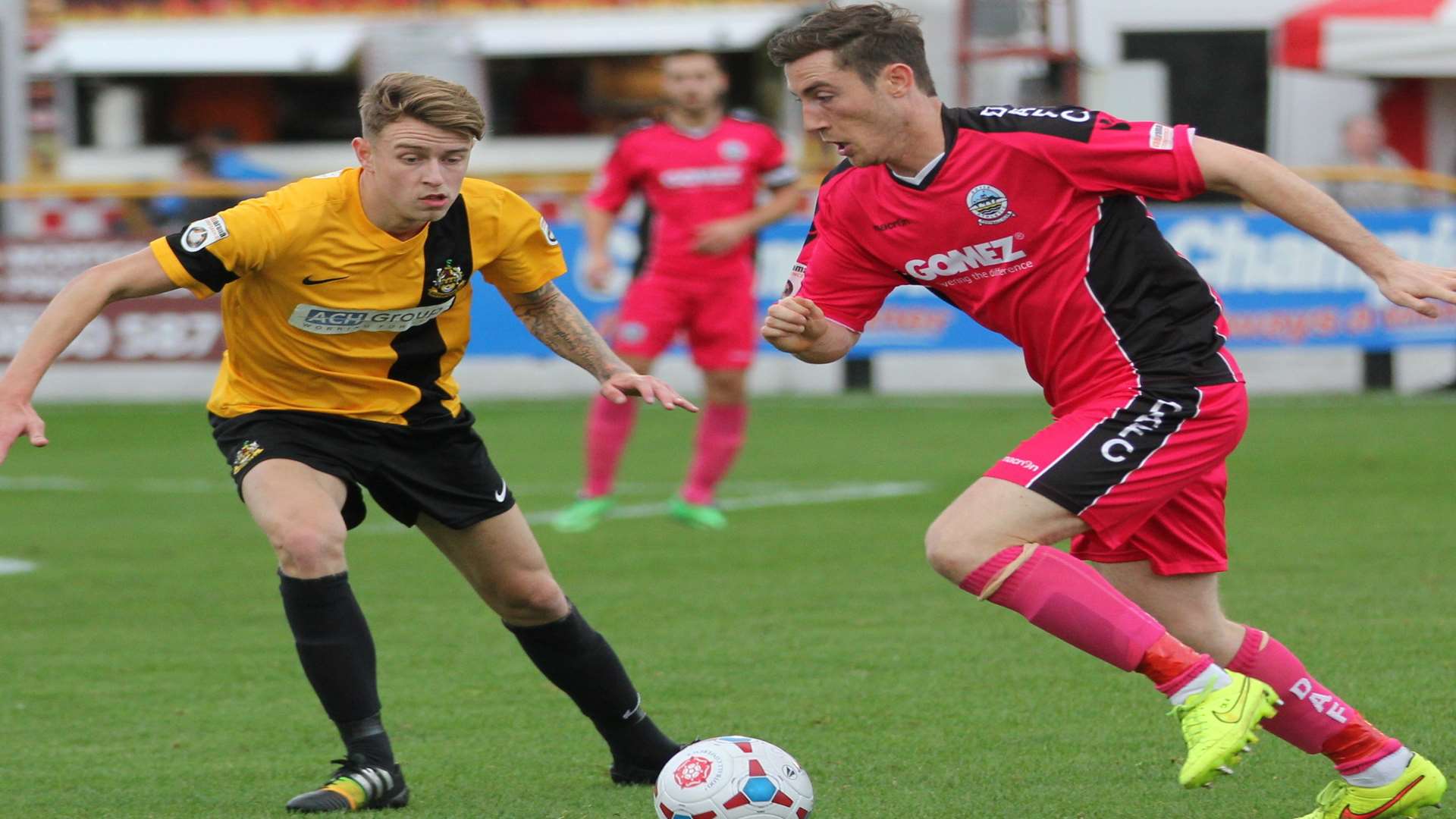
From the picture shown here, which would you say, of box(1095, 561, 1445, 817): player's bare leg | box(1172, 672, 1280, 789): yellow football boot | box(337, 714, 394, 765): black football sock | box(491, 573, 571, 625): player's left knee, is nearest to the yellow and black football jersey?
box(491, 573, 571, 625): player's left knee

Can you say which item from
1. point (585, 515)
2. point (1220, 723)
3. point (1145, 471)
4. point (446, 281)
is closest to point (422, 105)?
point (446, 281)

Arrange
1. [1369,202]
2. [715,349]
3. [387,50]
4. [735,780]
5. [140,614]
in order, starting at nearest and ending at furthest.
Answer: [735,780], [140,614], [715,349], [1369,202], [387,50]

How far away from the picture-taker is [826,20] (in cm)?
446

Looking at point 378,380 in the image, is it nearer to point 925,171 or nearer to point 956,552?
point 925,171

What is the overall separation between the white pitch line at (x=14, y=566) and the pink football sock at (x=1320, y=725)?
19.4 feet

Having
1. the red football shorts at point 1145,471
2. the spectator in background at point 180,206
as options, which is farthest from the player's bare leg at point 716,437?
the spectator in background at point 180,206

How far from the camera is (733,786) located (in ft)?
14.3

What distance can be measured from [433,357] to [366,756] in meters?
0.98

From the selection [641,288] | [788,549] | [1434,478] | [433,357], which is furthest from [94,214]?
[433,357]

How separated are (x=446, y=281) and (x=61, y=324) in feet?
3.06

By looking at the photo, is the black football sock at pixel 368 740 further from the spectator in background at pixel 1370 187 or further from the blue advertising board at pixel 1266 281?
the spectator in background at pixel 1370 187

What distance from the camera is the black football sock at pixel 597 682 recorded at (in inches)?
197

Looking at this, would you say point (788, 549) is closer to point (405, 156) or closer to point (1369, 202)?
point (405, 156)

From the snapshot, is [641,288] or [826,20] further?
[641,288]
